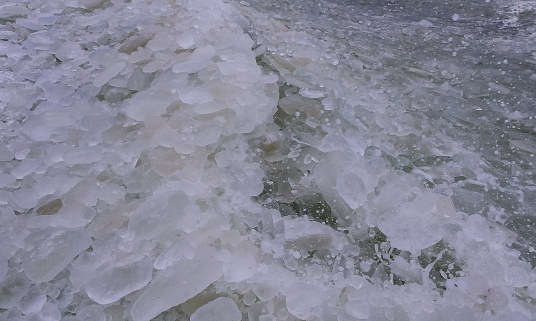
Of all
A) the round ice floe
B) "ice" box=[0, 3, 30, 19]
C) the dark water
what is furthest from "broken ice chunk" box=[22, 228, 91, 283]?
"ice" box=[0, 3, 30, 19]

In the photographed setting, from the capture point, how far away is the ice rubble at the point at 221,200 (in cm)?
73

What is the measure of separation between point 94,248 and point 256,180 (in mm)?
357

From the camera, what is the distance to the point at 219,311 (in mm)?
692

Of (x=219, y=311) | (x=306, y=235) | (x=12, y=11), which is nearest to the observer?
(x=219, y=311)

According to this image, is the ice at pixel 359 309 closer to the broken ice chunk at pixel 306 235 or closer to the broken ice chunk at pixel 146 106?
the broken ice chunk at pixel 306 235

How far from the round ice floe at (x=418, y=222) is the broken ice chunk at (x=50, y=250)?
60 cm

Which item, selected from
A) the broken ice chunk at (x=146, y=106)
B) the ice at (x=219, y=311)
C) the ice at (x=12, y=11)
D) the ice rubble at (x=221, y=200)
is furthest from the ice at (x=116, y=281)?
the ice at (x=12, y=11)

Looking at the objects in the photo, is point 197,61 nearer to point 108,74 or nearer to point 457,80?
point 108,74

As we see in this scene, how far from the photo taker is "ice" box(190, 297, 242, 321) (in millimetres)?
685

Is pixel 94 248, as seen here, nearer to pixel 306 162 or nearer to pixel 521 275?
pixel 306 162

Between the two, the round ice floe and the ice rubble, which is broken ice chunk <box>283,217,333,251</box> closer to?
the ice rubble

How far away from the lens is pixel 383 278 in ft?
2.63

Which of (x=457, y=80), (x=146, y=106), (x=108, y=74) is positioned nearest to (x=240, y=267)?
(x=146, y=106)

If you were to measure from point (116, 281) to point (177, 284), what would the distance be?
0.10 m
